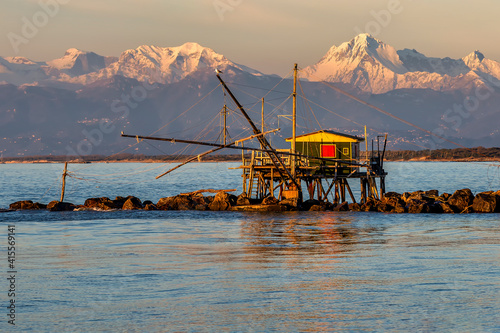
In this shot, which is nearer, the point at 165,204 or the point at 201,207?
the point at 201,207

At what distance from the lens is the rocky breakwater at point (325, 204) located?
55531 millimetres

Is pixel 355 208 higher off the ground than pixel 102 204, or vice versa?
pixel 102 204

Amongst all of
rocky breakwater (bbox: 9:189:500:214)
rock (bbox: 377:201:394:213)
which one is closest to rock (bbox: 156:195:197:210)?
rocky breakwater (bbox: 9:189:500:214)

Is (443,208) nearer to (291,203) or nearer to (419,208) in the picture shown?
(419,208)

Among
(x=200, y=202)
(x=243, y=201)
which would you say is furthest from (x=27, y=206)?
(x=243, y=201)

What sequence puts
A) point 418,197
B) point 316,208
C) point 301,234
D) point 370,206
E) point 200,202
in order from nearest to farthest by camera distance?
1. point 301,234
2. point 370,206
3. point 316,208
4. point 418,197
5. point 200,202

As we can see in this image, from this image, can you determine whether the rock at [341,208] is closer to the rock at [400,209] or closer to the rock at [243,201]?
the rock at [400,209]

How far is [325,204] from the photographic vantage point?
58875mm

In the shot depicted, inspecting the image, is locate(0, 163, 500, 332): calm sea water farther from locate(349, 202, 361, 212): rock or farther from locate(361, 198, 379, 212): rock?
locate(349, 202, 361, 212): rock

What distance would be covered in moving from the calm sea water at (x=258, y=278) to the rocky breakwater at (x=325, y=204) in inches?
332

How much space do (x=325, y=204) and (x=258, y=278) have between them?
31545 millimetres

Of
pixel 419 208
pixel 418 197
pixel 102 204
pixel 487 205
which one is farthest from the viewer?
pixel 102 204

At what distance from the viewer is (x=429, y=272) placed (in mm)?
29016

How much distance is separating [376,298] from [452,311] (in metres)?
2.61
